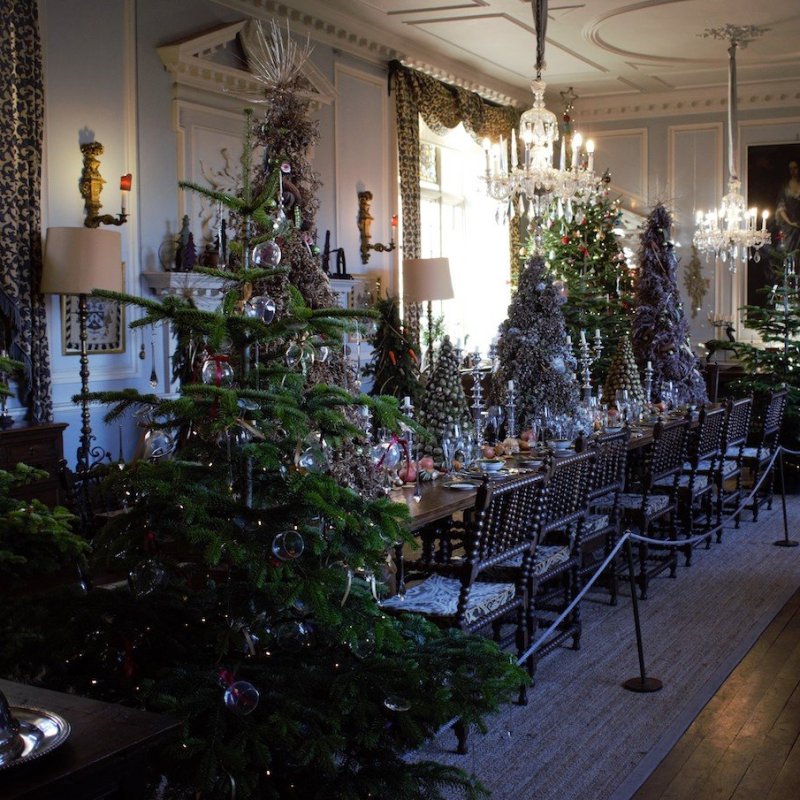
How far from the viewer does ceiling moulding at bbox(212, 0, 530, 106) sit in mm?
8175

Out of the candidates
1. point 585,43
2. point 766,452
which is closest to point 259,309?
point 766,452

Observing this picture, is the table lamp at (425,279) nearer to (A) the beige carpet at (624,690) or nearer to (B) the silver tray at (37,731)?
(A) the beige carpet at (624,690)

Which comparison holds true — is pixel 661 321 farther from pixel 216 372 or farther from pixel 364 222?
pixel 216 372

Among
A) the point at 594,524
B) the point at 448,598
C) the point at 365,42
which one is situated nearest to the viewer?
the point at 448,598

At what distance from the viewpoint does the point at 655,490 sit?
6.46m

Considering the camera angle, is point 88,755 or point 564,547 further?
point 564,547

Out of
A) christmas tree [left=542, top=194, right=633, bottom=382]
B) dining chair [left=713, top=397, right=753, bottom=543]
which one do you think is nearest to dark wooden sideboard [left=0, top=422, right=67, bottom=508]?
dining chair [left=713, top=397, right=753, bottom=543]

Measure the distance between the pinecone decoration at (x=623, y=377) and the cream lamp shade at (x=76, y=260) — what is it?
11.5 feet

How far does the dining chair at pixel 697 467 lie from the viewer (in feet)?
20.7

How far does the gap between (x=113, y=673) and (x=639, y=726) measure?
2186 mm

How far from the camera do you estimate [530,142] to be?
6.98 m

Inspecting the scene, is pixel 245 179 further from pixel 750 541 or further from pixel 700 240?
pixel 700 240

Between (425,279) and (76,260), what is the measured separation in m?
4.05

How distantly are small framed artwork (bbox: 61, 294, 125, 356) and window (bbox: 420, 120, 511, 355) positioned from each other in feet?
15.0
